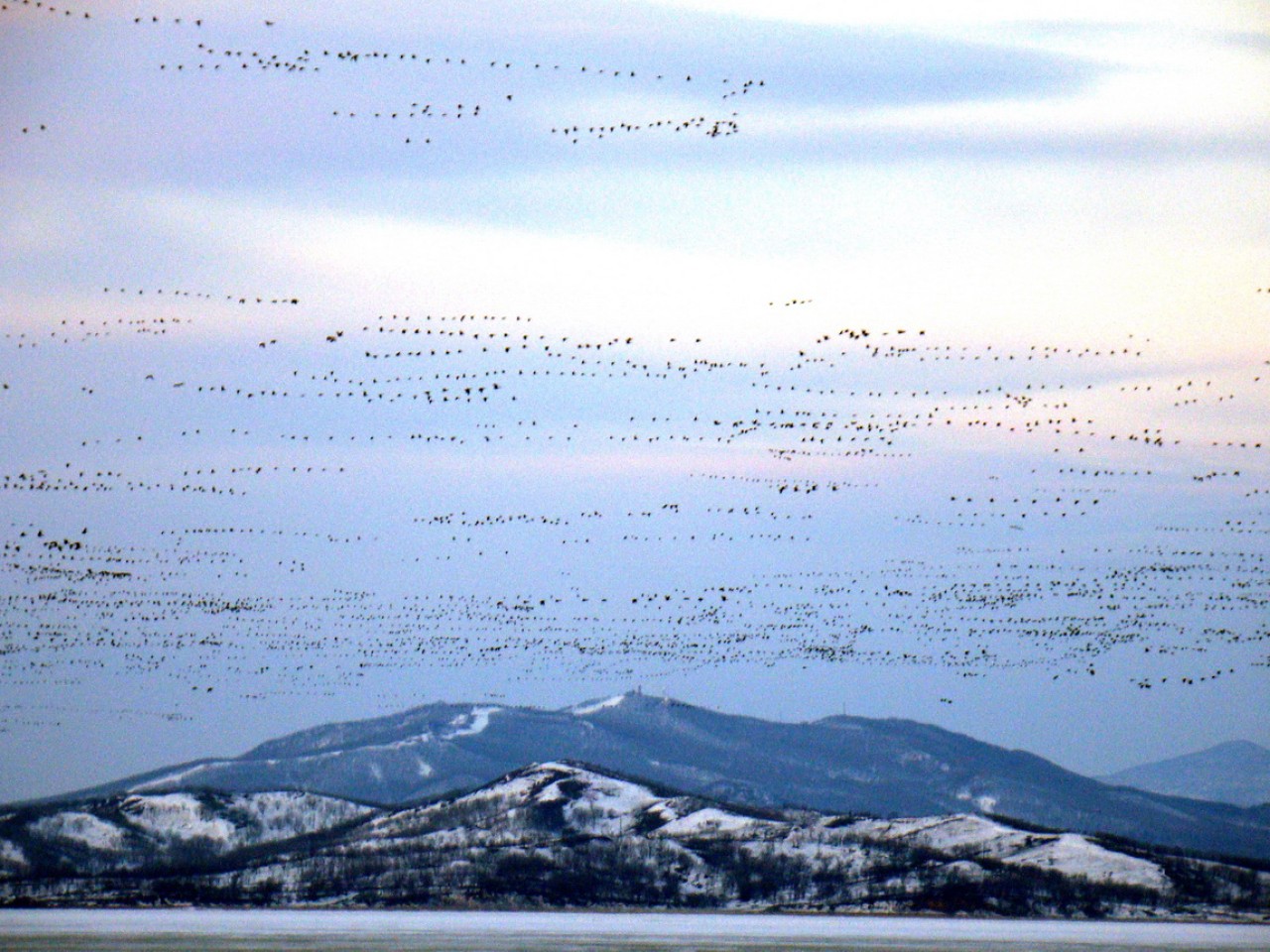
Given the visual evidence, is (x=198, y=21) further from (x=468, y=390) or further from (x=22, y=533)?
(x=22, y=533)

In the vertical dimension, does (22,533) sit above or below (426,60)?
below

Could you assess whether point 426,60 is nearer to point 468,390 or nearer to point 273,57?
point 273,57

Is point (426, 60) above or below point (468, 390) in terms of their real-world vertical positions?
above

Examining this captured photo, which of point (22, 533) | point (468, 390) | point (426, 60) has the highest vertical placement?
point (426, 60)

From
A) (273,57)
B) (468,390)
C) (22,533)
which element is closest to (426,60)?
(273,57)

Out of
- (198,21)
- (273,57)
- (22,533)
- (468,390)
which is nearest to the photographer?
(198,21)

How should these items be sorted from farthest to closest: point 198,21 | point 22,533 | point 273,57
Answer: point 22,533, point 273,57, point 198,21

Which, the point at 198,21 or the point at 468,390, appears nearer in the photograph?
the point at 198,21

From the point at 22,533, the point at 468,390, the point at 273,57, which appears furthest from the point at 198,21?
the point at 22,533

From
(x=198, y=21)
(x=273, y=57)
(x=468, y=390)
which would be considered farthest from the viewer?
(x=468, y=390)
